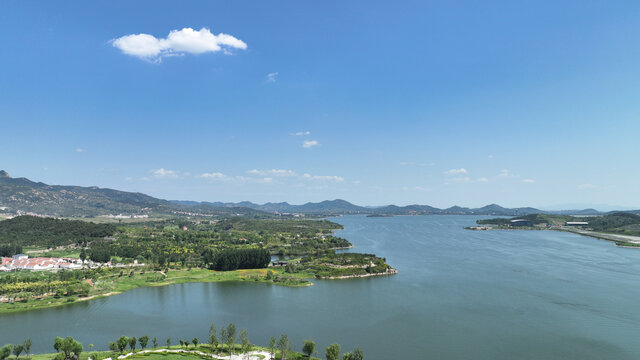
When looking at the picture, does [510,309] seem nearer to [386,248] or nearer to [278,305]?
[278,305]

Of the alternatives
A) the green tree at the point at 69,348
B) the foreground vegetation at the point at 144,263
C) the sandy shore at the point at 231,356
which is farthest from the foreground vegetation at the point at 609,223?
the green tree at the point at 69,348

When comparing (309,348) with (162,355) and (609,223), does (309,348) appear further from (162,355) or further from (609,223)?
(609,223)

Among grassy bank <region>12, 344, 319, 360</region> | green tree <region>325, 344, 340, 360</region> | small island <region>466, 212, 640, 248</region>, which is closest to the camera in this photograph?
green tree <region>325, 344, 340, 360</region>

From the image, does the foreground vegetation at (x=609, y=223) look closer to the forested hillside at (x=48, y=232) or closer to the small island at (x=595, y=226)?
the small island at (x=595, y=226)

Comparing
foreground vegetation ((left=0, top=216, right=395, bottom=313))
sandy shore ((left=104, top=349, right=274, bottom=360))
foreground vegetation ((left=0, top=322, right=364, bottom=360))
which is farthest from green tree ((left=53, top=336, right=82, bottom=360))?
foreground vegetation ((left=0, top=216, right=395, bottom=313))

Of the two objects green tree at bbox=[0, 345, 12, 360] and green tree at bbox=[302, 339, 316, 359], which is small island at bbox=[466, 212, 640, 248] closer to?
green tree at bbox=[302, 339, 316, 359]

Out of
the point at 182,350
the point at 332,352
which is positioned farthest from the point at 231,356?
the point at 332,352

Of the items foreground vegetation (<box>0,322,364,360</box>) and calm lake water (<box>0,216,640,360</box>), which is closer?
foreground vegetation (<box>0,322,364,360</box>)
